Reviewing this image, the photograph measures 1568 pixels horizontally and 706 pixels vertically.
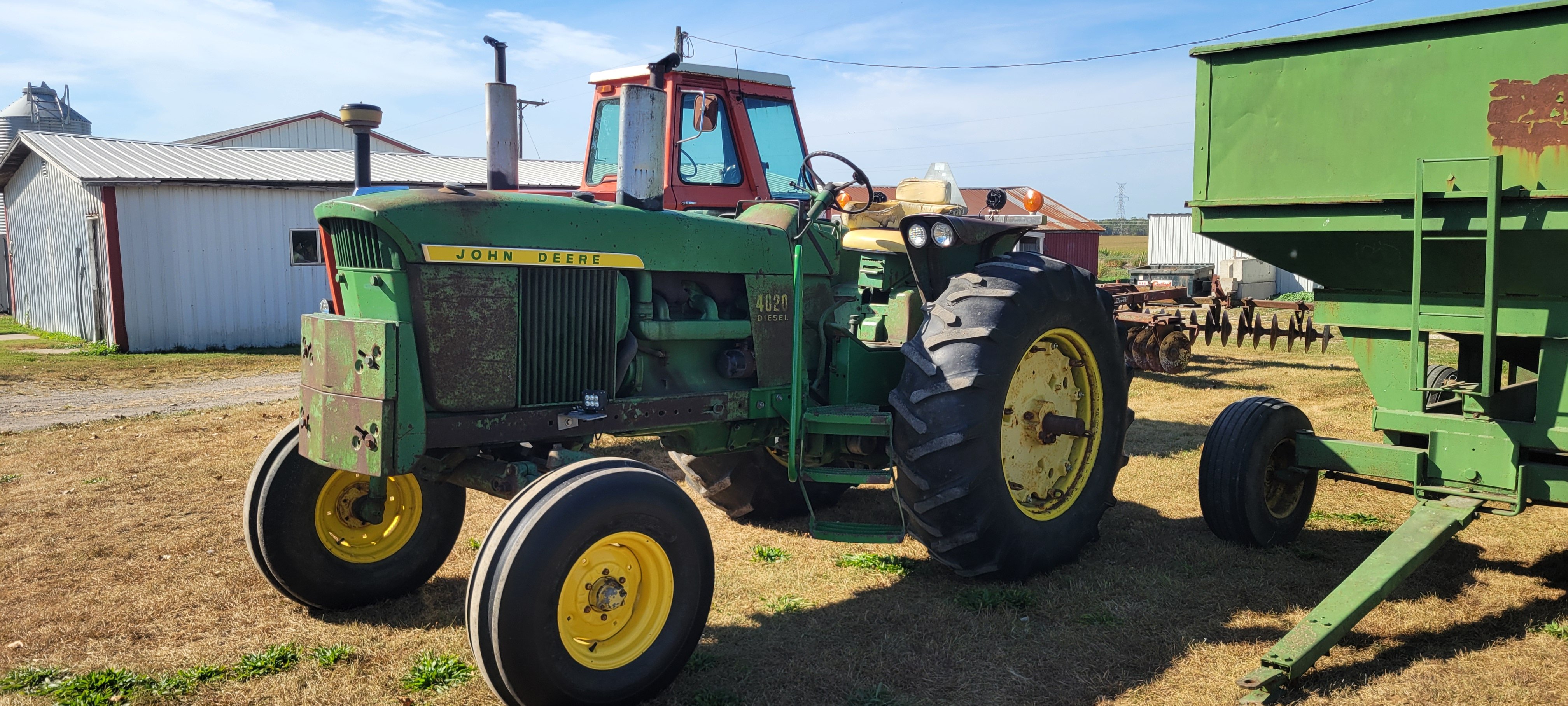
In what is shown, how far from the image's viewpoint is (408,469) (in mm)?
3617

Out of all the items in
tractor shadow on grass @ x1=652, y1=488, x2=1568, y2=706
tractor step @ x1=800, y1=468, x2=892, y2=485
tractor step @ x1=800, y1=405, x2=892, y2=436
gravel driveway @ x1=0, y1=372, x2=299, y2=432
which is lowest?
tractor shadow on grass @ x1=652, y1=488, x2=1568, y2=706

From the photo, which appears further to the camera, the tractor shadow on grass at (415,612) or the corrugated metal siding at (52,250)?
the corrugated metal siding at (52,250)

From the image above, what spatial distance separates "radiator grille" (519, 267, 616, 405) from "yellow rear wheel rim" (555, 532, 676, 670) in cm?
78

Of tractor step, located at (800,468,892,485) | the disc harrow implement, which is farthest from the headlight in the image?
the disc harrow implement

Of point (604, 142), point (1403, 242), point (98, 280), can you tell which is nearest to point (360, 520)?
point (604, 142)

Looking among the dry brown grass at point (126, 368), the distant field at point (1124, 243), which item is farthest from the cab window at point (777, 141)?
the distant field at point (1124, 243)

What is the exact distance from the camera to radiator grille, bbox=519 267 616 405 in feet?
12.8

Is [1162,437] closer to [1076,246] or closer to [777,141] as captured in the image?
[777,141]

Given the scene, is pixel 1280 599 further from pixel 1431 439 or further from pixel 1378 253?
pixel 1378 253

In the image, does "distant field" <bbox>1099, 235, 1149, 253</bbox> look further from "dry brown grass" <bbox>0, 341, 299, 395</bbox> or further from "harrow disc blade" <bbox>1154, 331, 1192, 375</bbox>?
"dry brown grass" <bbox>0, 341, 299, 395</bbox>

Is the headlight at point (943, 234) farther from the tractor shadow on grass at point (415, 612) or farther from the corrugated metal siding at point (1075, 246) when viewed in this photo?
the corrugated metal siding at point (1075, 246)

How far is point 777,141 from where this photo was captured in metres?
7.41

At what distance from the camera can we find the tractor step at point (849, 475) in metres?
4.57

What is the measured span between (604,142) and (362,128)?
114 inches
